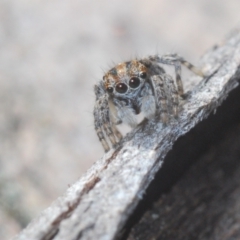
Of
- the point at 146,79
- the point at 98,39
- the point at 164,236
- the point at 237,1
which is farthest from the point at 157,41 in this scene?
the point at 164,236

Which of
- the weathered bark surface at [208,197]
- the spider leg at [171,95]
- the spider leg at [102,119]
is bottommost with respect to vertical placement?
the weathered bark surface at [208,197]

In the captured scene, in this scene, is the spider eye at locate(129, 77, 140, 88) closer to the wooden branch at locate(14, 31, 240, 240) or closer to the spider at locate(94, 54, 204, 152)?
the spider at locate(94, 54, 204, 152)

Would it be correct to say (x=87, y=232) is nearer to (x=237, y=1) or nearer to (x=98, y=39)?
(x=98, y=39)

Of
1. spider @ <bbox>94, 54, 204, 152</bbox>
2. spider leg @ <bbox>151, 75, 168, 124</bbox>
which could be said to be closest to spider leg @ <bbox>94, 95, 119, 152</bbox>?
spider @ <bbox>94, 54, 204, 152</bbox>

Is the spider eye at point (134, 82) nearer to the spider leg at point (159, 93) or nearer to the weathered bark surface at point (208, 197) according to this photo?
the spider leg at point (159, 93)

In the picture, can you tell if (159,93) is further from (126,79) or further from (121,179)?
(121,179)

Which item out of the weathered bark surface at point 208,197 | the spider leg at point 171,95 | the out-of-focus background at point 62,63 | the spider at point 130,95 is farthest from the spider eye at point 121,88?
the out-of-focus background at point 62,63
